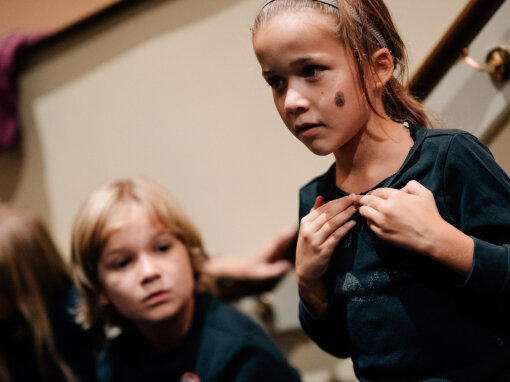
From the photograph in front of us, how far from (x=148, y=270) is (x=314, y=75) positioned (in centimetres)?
47

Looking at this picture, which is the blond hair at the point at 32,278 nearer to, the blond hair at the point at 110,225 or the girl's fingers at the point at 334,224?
the blond hair at the point at 110,225

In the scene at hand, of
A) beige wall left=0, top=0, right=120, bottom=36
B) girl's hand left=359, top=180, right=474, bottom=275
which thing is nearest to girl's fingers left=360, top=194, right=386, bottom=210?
girl's hand left=359, top=180, right=474, bottom=275

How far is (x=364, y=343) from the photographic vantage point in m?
0.59

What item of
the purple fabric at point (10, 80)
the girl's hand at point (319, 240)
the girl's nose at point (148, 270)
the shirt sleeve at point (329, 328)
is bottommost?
the purple fabric at point (10, 80)

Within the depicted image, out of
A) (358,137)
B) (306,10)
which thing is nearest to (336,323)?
(358,137)

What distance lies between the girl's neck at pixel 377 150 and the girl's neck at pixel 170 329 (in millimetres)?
488

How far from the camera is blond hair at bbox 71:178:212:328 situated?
Answer: 37.1 inches

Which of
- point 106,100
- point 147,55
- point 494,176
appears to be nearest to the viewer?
point 494,176

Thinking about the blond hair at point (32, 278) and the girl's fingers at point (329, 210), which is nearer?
the girl's fingers at point (329, 210)

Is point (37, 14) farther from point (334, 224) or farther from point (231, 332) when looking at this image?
point (334, 224)

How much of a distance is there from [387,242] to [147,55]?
883 mm

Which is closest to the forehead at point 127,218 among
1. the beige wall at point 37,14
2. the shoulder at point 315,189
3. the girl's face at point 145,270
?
the girl's face at point 145,270

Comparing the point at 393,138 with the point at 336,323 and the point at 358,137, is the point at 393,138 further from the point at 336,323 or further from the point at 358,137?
the point at 336,323

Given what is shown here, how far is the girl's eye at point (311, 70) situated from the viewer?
0.54 m
